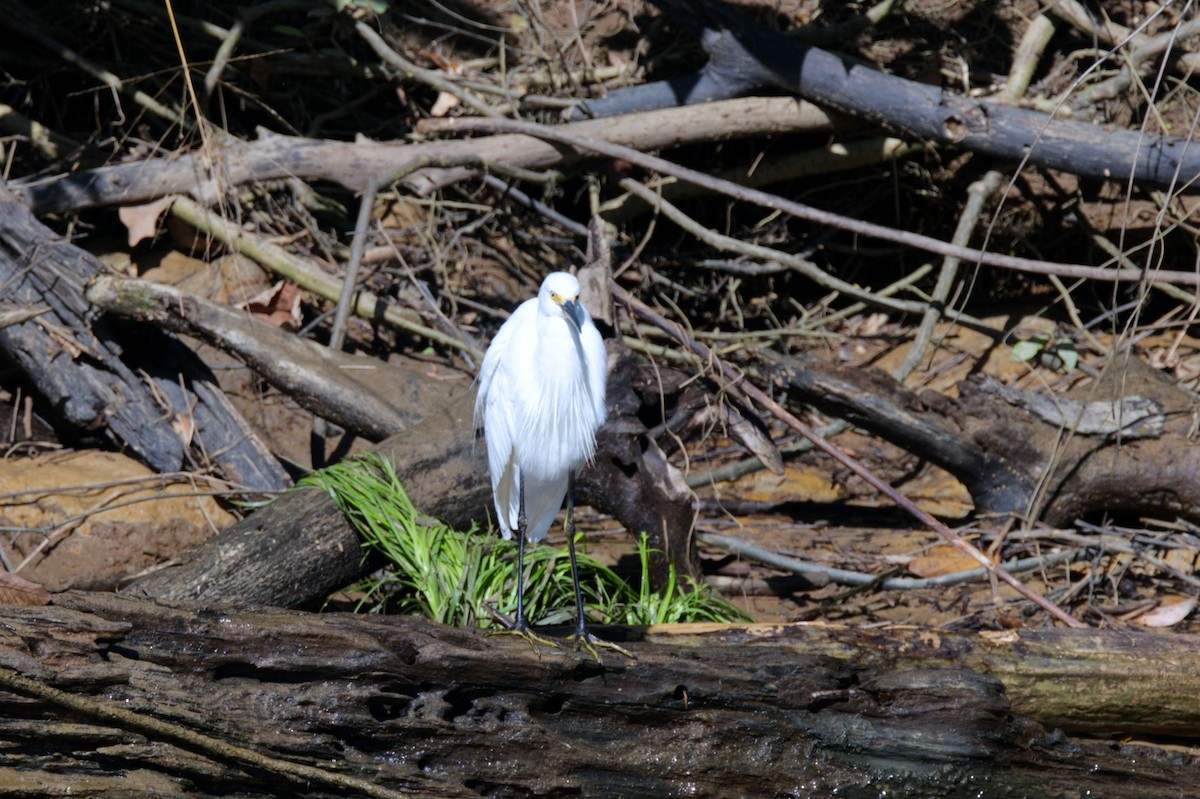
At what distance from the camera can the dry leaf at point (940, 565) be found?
442 centimetres

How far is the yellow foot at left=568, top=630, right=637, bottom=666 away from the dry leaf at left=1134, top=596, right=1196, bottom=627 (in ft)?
7.24

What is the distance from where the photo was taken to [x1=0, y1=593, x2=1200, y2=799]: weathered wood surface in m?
2.50

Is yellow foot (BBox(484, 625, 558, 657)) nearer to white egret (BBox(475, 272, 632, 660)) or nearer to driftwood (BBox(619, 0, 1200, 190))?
white egret (BBox(475, 272, 632, 660))

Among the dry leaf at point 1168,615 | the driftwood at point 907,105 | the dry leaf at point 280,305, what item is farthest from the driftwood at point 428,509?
the driftwood at point 907,105

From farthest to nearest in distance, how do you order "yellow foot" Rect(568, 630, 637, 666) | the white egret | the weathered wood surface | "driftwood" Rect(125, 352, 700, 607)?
"driftwood" Rect(125, 352, 700, 607) < the white egret < "yellow foot" Rect(568, 630, 637, 666) < the weathered wood surface

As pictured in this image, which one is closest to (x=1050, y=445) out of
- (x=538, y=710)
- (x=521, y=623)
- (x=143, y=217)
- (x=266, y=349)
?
(x=521, y=623)

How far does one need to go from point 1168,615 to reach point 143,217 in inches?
187

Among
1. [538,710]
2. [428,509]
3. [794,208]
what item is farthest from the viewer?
[794,208]

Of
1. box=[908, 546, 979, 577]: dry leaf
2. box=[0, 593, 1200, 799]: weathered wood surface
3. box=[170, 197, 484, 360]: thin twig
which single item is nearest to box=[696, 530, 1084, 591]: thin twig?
box=[908, 546, 979, 577]: dry leaf

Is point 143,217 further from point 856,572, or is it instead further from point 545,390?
point 856,572

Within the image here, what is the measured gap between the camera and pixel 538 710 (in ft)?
9.64

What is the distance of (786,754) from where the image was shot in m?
3.03

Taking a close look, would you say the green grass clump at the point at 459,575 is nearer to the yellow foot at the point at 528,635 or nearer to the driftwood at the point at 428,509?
the driftwood at the point at 428,509

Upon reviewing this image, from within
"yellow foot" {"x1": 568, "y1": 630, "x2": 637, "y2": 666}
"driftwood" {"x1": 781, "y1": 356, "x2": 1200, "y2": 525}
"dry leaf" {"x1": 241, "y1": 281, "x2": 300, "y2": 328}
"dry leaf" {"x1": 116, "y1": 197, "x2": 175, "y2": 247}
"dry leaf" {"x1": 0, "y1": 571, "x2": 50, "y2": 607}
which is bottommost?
"driftwood" {"x1": 781, "y1": 356, "x2": 1200, "y2": 525}
